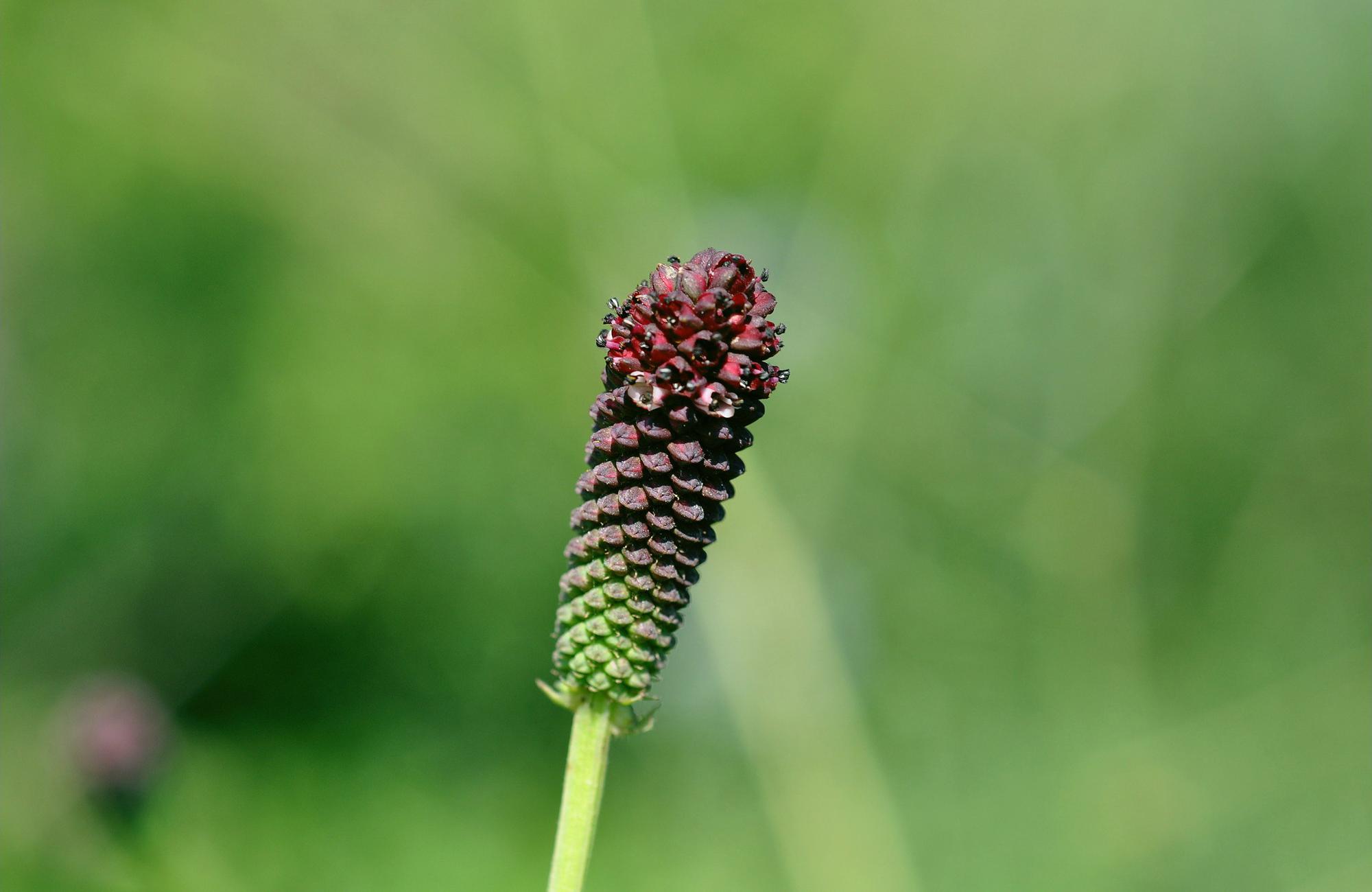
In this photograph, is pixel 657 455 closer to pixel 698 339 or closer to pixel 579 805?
pixel 698 339

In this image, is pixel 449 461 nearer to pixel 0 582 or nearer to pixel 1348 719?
pixel 0 582

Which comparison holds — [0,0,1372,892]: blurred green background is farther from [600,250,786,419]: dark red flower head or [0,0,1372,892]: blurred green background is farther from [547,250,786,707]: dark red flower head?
[600,250,786,419]: dark red flower head

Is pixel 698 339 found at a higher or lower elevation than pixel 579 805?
higher

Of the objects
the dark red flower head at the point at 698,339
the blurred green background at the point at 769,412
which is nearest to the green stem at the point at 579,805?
the dark red flower head at the point at 698,339

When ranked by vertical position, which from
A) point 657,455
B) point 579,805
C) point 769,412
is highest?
point 769,412

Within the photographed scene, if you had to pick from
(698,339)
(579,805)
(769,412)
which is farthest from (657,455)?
(769,412)

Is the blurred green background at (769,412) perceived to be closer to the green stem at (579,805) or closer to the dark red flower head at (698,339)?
the green stem at (579,805)
